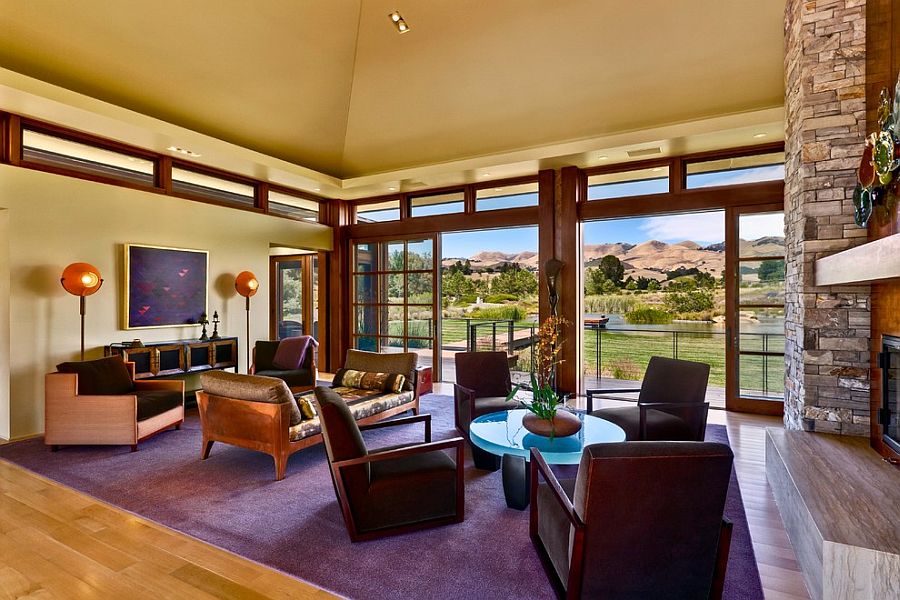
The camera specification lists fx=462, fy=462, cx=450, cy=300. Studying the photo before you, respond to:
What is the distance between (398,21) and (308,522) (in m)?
4.24

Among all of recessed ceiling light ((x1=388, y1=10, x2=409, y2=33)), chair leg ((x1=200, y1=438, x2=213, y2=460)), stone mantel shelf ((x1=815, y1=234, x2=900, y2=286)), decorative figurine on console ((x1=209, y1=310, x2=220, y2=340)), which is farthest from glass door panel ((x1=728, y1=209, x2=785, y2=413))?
decorative figurine on console ((x1=209, y1=310, x2=220, y2=340))

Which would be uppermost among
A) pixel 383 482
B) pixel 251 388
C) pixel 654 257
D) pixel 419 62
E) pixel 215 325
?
pixel 419 62

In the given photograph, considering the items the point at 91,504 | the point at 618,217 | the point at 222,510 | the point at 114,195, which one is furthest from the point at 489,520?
the point at 114,195

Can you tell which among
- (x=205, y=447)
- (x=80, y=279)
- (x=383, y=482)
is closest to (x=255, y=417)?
(x=205, y=447)

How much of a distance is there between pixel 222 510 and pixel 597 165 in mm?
5513

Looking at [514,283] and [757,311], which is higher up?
[514,283]

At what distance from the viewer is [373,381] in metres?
4.91

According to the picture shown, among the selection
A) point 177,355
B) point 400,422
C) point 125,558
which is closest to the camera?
point 125,558

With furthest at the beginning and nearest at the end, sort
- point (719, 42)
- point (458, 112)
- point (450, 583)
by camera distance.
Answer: point (458, 112)
point (719, 42)
point (450, 583)

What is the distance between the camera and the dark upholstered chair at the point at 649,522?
1621 mm

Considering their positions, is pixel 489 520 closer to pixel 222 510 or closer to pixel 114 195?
pixel 222 510

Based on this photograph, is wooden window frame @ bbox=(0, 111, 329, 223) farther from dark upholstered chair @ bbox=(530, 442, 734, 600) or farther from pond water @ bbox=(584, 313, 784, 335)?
pond water @ bbox=(584, 313, 784, 335)

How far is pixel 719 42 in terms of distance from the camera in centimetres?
414

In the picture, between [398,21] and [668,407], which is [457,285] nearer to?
[398,21]
